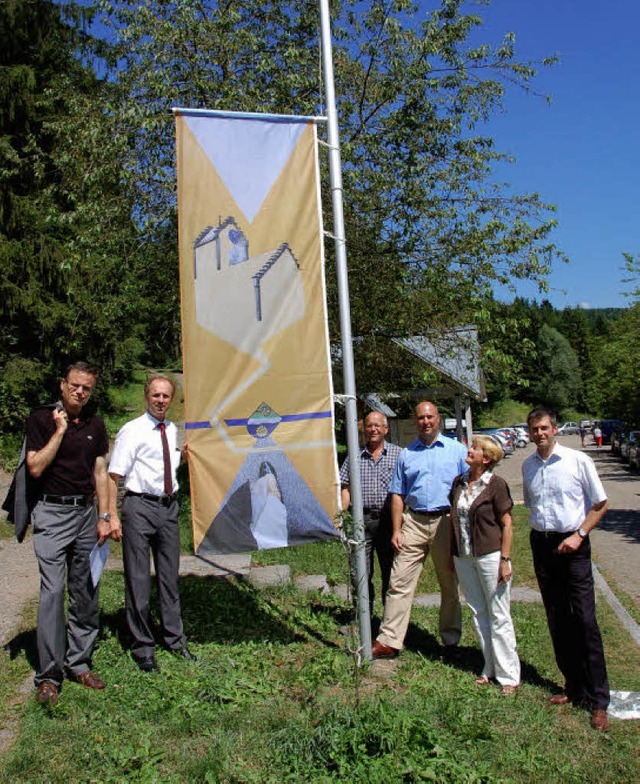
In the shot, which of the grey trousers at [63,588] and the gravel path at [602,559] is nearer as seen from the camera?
the grey trousers at [63,588]

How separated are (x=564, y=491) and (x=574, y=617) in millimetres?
789

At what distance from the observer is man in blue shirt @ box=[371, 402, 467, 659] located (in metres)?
5.45

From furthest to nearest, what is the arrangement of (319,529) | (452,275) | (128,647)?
(452,275)
(128,647)
(319,529)

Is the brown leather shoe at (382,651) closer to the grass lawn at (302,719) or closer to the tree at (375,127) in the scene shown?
the grass lawn at (302,719)

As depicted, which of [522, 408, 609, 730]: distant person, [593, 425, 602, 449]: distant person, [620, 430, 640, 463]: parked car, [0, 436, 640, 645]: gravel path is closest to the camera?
[522, 408, 609, 730]: distant person

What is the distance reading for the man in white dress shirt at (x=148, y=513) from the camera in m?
5.14

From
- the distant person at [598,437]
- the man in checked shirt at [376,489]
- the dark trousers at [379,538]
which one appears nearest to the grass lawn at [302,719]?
the dark trousers at [379,538]

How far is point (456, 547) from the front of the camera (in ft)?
17.1

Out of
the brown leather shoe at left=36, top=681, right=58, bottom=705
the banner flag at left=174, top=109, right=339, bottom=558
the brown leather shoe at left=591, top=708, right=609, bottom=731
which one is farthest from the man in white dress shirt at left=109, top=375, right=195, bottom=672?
the brown leather shoe at left=591, top=708, right=609, bottom=731

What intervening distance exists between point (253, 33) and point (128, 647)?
9.51m

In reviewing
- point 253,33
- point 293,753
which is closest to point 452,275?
point 253,33

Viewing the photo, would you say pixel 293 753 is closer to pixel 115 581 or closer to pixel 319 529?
pixel 319 529

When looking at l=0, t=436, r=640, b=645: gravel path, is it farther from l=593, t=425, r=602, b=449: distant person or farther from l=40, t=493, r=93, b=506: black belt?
l=593, t=425, r=602, b=449: distant person

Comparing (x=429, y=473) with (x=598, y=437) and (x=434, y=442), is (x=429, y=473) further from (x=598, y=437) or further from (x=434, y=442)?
(x=598, y=437)
